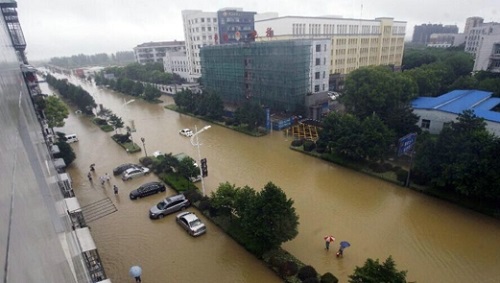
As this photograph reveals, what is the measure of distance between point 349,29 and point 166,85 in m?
31.2

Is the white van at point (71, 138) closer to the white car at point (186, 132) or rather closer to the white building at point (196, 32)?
the white car at point (186, 132)

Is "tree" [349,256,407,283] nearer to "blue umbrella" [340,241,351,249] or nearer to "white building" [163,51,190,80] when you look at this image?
"blue umbrella" [340,241,351,249]

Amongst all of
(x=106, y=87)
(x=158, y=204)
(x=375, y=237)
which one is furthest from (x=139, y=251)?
(x=106, y=87)

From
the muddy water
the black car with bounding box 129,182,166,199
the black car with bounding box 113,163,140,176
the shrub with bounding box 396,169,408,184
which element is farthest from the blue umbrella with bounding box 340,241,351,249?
the black car with bounding box 113,163,140,176

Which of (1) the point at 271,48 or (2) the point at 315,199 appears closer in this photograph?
(2) the point at 315,199

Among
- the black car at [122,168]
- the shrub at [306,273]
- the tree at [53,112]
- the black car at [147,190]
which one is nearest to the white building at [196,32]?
the tree at [53,112]

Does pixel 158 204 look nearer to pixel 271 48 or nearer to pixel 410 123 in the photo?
pixel 410 123

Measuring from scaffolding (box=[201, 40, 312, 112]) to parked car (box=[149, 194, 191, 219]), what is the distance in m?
18.4

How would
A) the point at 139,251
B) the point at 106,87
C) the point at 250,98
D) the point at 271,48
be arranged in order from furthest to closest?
the point at 106,87 → the point at 250,98 → the point at 271,48 → the point at 139,251

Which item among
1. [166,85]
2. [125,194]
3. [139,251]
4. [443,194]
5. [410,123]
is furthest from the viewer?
[166,85]

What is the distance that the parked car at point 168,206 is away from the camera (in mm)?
15256

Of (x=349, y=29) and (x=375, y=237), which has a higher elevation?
(x=349, y=29)

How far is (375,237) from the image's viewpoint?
13.3 metres

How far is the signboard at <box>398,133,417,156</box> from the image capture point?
65.9 ft
